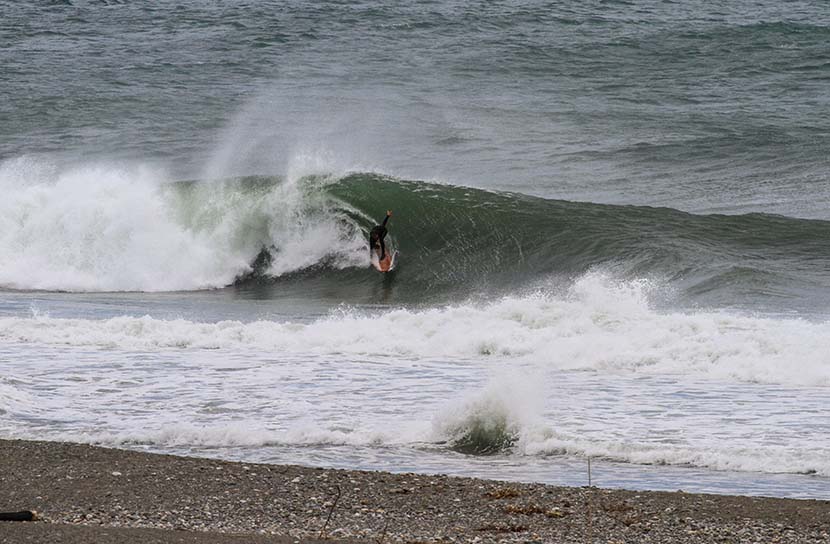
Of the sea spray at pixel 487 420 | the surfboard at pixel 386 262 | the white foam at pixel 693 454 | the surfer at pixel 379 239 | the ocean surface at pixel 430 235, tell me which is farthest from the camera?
the surfer at pixel 379 239

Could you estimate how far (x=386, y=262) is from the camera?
17.2 m

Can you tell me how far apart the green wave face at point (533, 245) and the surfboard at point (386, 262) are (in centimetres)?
12

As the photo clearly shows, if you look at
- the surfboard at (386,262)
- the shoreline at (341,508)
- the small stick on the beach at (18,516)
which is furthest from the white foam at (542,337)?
the small stick on the beach at (18,516)

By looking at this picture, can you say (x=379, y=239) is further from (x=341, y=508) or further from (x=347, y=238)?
(x=341, y=508)

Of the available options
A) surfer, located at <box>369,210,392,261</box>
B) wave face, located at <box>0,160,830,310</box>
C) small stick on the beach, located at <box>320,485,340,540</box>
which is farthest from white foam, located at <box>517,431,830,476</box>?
surfer, located at <box>369,210,392,261</box>

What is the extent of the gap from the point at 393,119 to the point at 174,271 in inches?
438

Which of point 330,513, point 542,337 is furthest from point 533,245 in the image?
point 330,513

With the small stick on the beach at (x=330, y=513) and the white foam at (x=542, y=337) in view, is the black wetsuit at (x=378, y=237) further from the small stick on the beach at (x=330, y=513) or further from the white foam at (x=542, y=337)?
the small stick on the beach at (x=330, y=513)

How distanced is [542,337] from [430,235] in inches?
267

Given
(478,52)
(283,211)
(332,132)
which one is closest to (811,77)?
(478,52)

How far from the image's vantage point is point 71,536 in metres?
5.87

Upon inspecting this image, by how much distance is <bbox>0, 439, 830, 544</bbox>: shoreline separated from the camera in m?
6.15

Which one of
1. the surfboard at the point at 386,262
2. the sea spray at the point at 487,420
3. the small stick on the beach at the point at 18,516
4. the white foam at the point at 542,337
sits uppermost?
the small stick on the beach at the point at 18,516

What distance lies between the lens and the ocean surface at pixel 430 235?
28.3 feet
